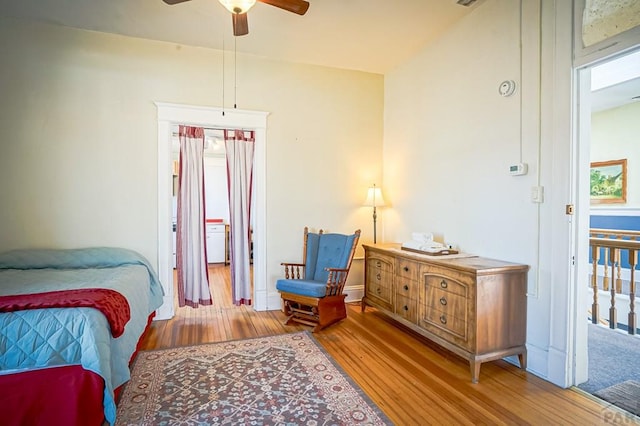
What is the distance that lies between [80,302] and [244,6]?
82.3 inches

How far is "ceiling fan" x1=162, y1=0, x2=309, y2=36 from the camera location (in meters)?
2.20

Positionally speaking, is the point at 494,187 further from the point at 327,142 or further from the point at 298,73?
the point at 298,73

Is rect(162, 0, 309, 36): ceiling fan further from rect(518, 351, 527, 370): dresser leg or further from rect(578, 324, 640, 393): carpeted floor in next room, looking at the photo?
rect(578, 324, 640, 393): carpeted floor in next room

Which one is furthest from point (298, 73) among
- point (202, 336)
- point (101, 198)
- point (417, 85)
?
point (202, 336)

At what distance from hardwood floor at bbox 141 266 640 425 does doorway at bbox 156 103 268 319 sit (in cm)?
37

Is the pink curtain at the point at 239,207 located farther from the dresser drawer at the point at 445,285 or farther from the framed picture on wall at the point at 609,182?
the framed picture on wall at the point at 609,182

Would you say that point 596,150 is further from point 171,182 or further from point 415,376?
point 171,182

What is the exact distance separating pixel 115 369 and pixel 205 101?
2.83 metres

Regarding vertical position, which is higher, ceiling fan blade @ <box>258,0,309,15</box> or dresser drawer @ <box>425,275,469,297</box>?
ceiling fan blade @ <box>258,0,309,15</box>

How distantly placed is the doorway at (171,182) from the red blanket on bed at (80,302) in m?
1.44

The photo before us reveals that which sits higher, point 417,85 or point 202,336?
point 417,85

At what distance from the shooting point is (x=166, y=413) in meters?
2.03

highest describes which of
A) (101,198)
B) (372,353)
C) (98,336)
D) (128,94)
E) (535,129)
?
(128,94)

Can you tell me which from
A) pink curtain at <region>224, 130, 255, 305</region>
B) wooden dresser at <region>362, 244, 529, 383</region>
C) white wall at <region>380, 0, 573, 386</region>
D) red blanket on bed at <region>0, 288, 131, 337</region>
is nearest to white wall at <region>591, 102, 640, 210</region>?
white wall at <region>380, 0, 573, 386</region>
